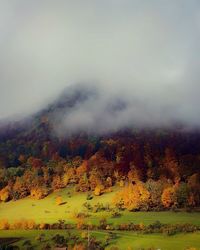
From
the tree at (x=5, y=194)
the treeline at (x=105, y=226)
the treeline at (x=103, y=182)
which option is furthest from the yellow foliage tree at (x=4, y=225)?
the tree at (x=5, y=194)

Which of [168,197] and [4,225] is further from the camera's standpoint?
[4,225]

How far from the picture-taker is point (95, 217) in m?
124

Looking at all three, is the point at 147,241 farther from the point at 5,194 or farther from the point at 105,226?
the point at 5,194

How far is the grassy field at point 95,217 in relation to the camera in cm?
10288

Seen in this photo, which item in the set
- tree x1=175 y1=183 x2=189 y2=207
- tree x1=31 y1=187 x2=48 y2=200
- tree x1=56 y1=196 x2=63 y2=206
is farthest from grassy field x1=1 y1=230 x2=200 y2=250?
tree x1=31 y1=187 x2=48 y2=200

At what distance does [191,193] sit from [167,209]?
845cm

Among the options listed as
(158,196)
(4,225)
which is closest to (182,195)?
(158,196)

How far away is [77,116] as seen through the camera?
650 ft

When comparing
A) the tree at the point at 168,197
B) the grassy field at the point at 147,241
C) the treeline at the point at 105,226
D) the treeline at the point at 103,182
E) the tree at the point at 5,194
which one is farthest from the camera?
the tree at the point at 5,194

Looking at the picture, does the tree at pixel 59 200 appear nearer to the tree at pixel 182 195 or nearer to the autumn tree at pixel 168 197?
the autumn tree at pixel 168 197

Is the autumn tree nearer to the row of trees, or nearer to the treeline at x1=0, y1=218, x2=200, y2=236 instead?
the row of trees

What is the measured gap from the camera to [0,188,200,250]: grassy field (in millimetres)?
102875

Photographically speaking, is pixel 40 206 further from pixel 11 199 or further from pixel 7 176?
pixel 7 176

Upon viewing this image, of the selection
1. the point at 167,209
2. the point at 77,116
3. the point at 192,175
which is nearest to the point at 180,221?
the point at 167,209
